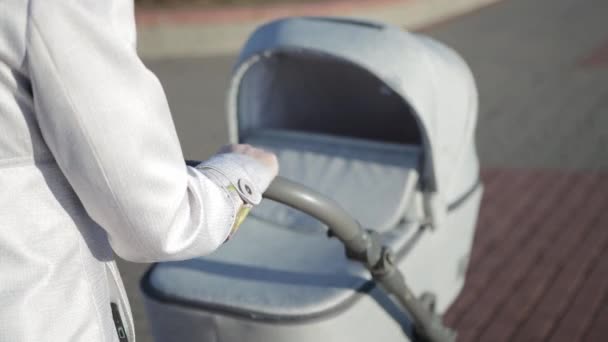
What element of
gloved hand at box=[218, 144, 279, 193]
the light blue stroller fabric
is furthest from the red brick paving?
gloved hand at box=[218, 144, 279, 193]

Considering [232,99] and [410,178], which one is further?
[232,99]

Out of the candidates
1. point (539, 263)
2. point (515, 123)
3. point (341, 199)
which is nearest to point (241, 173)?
point (341, 199)

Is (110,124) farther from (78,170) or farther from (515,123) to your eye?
(515,123)

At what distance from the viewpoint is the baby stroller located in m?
2.22

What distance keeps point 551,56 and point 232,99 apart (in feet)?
20.6

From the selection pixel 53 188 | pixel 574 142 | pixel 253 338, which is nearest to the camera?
pixel 53 188

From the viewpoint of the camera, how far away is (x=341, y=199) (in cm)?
274

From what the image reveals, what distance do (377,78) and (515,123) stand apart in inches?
150

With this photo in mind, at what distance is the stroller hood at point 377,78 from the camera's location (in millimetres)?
2502

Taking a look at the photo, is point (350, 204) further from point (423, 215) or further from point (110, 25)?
point (110, 25)

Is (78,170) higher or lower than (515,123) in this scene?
higher

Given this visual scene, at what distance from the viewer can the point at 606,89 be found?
6883 millimetres

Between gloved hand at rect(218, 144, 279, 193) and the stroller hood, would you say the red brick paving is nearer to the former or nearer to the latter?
the stroller hood

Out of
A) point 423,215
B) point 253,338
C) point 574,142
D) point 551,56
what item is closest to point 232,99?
point 423,215
